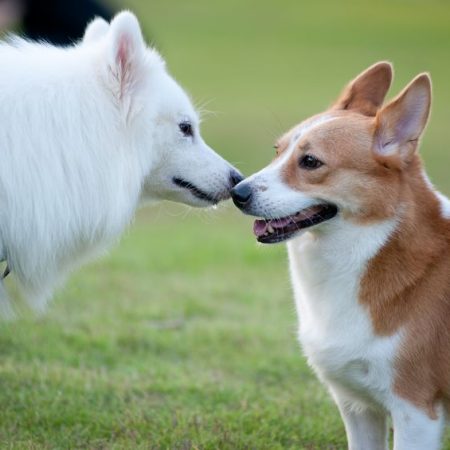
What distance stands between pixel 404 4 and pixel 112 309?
118 ft

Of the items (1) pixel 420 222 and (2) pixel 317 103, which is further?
(2) pixel 317 103

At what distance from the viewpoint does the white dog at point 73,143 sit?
4.73 meters

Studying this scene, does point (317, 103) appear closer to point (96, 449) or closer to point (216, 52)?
point (216, 52)

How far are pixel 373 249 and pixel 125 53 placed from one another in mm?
1538

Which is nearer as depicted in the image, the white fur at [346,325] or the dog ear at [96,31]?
the white fur at [346,325]

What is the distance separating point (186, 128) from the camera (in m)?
Result: 5.25

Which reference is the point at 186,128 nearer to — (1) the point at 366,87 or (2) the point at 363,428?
(1) the point at 366,87

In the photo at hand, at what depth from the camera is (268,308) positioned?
8258mm

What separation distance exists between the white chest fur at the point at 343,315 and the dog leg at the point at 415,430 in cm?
13

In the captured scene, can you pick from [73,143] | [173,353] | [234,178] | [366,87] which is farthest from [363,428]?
[173,353]

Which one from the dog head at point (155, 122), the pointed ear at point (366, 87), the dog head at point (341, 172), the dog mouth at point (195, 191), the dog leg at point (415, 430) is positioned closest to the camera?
the dog leg at point (415, 430)

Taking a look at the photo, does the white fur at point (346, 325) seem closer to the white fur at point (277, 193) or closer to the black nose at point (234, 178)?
the white fur at point (277, 193)

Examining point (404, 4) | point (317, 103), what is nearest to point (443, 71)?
point (317, 103)

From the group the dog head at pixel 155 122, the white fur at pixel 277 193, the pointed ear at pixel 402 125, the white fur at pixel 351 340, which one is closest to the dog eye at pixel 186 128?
the dog head at pixel 155 122
